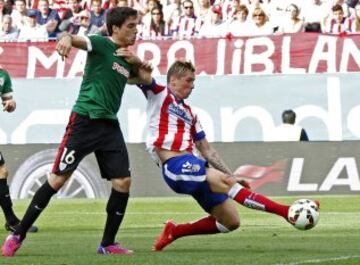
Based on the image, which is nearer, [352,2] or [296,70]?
[296,70]

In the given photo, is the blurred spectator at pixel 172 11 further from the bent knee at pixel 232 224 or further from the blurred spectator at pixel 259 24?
the bent knee at pixel 232 224

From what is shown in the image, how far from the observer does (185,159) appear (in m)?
11.3

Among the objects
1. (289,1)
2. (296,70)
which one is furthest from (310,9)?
(296,70)

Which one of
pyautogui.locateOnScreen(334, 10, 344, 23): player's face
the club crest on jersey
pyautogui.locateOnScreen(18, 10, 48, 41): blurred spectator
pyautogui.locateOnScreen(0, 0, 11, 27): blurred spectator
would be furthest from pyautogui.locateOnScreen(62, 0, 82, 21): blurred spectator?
the club crest on jersey

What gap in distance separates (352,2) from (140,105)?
5.42 metres

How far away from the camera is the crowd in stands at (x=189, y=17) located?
24.3m

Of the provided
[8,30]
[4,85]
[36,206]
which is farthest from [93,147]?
[8,30]

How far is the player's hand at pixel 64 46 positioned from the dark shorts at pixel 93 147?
1026mm

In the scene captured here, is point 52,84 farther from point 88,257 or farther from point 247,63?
point 88,257

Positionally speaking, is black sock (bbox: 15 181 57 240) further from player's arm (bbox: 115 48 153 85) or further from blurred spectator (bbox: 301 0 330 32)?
blurred spectator (bbox: 301 0 330 32)

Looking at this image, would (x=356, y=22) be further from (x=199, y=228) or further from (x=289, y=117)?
(x=199, y=228)

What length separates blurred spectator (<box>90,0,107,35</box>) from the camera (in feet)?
84.4

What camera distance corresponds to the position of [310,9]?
24.7 metres

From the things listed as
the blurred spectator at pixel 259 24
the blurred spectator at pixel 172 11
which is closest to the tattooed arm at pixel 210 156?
the blurred spectator at pixel 259 24
